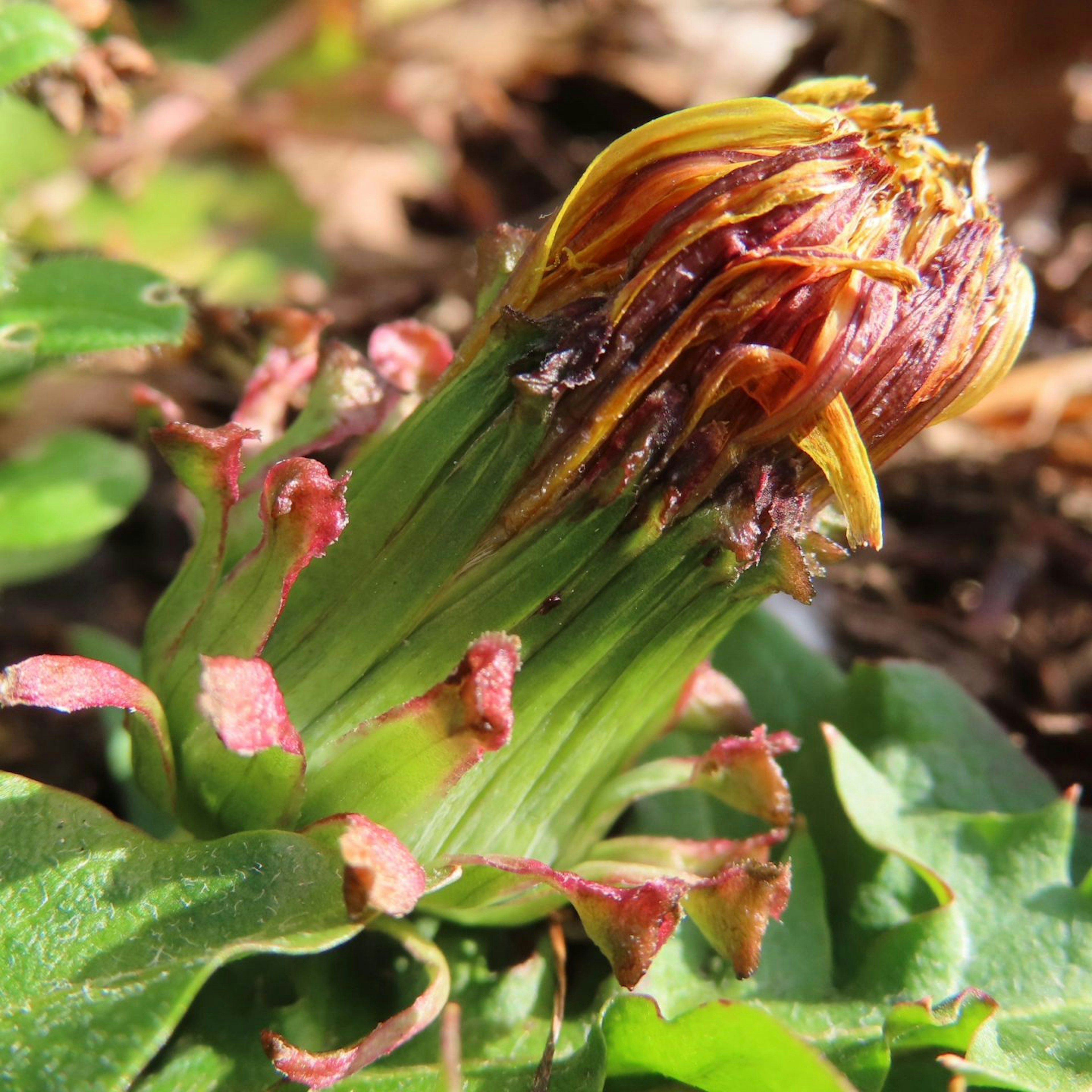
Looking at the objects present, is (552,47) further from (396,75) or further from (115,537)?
(115,537)

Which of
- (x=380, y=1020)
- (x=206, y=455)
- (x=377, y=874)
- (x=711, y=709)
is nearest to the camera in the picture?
(x=377, y=874)

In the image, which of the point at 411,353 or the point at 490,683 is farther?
the point at 411,353

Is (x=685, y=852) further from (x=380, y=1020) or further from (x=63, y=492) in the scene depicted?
(x=63, y=492)

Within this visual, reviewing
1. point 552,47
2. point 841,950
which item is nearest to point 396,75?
point 552,47

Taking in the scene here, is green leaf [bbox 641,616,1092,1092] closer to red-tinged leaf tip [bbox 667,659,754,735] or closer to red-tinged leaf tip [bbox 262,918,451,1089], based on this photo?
red-tinged leaf tip [bbox 667,659,754,735]

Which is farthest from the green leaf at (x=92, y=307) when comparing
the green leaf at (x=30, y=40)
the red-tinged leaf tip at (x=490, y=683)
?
the red-tinged leaf tip at (x=490, y=683)

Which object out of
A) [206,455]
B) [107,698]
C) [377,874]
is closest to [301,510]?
[206,455]
